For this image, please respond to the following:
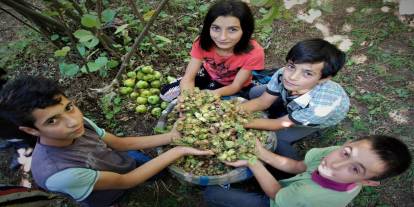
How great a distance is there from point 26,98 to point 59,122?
22cm

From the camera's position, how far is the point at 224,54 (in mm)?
2994

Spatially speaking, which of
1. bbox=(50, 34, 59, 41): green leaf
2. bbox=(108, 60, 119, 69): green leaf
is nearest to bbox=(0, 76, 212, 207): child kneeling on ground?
bbox=(108, 60, 119, 69): green leaf

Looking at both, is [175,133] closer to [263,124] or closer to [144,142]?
[144,142]

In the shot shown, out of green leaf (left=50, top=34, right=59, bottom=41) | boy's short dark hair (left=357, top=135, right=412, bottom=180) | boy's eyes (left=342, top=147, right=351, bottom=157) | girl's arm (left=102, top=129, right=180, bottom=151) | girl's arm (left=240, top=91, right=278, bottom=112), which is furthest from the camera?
green leaf (left=50, top=34, right=59, bottom=41)

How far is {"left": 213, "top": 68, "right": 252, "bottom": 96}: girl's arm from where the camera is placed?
2975 millimetres

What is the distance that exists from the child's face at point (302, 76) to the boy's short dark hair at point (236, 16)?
19.9 inches

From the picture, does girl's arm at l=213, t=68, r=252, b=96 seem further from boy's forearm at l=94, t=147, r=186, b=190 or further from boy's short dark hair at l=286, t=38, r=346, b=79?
boy's forearm at l=94, t=147, r=186, b=190

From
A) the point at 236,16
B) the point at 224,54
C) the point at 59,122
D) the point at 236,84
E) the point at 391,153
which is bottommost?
the point at 391,153

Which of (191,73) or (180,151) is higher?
(191,73)

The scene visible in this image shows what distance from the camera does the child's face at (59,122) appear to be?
6.17 feet

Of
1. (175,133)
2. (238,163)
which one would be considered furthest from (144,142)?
(238,163)

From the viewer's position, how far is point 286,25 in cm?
439

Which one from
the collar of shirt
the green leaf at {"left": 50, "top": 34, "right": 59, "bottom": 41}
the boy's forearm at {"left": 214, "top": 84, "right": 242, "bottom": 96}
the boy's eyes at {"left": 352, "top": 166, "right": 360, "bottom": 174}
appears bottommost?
the collar of shirt

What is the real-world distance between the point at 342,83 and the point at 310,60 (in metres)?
1.57
